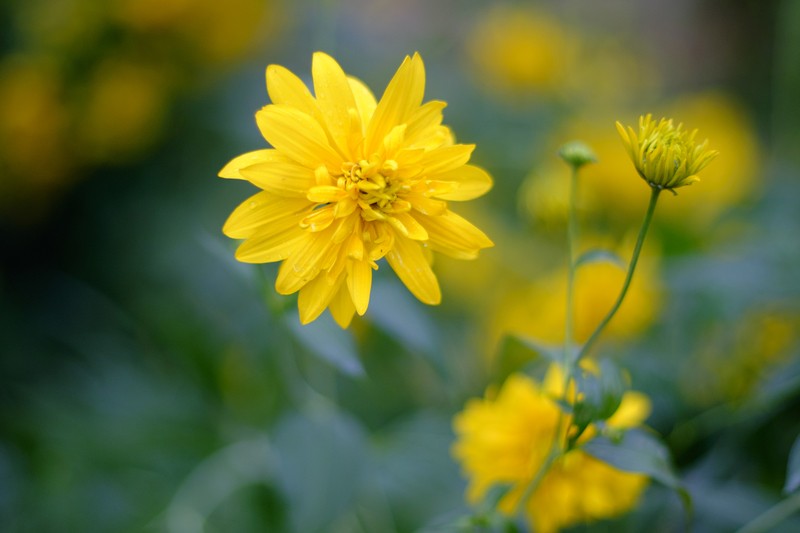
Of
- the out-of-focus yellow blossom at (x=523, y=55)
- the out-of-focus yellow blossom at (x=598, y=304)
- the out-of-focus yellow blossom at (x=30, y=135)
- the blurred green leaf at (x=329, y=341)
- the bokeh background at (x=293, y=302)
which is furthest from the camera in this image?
the out-of-focus yellow blossom at (x=523, y=55)

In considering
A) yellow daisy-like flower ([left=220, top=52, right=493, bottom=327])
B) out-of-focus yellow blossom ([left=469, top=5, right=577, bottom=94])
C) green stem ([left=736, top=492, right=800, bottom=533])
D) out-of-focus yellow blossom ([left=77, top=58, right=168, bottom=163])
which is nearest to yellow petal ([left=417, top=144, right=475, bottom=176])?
yellow daisy-like flower ([left=220, top=52, right=493, bottom=327])

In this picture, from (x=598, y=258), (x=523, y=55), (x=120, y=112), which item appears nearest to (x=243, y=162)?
(x=598, y=258)

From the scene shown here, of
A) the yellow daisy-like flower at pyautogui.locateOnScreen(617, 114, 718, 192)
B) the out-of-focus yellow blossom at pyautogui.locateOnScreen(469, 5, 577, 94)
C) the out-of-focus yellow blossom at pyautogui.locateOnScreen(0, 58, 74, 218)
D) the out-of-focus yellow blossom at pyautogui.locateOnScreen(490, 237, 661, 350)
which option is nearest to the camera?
the yellow daisy-like flower at pyautogui.locateOnScreen(617, 114, 718, 192)

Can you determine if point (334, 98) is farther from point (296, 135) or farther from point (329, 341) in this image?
point (329, 341)

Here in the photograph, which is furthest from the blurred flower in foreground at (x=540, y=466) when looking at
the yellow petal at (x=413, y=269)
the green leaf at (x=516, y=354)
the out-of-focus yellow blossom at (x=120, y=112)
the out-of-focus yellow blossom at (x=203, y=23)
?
→ the out-of-focus yellow blossom at (x=203, y=23)

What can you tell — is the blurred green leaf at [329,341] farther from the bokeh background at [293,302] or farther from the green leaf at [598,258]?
the green leaf at [598,258]

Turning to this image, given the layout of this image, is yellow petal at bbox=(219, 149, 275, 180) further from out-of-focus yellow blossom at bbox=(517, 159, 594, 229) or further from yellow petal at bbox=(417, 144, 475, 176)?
out-of-focus yellow blossom at bbox=(517, 159, 594, 229)
